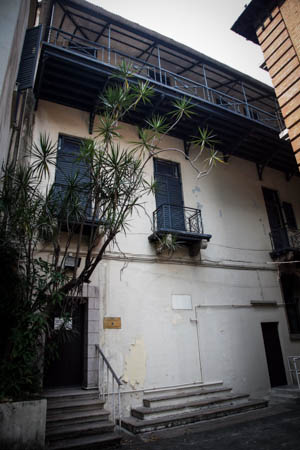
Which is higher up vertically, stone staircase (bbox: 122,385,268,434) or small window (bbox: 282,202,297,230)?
small window (bbox: 282,202,297,230)

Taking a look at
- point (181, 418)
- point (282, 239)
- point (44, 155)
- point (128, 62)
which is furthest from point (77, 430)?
point (128, 62)

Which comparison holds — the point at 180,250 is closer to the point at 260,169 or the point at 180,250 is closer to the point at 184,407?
the point at 184,407

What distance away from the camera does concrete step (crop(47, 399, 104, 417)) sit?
5812 millimetres

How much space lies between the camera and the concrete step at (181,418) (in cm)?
608

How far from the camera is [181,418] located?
6.45 meters

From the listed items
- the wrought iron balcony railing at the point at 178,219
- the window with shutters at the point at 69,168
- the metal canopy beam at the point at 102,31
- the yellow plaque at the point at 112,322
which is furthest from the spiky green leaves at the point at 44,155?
the metal canopy beam at the point at 102,31

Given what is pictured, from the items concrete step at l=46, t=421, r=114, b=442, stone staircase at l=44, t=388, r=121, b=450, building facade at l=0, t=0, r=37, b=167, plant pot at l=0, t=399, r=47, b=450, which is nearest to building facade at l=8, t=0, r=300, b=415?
stone staircase at l=44, t=388, r=121, b=450

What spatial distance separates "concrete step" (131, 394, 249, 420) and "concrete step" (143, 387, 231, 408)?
14 cm

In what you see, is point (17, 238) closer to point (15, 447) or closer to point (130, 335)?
point (15, 447)

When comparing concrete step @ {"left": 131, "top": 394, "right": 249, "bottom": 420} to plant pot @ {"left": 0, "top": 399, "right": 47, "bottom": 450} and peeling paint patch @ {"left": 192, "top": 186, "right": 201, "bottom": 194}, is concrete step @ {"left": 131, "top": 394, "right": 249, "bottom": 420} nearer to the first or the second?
plant pot @ {"left": 0, "top": 399, "right": 47, "bottom": 450}

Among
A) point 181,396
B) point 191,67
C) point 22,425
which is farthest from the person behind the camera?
point 191,67

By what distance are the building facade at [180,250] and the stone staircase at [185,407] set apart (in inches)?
12.2

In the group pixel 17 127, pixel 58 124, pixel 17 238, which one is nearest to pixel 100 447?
pixel 17 238

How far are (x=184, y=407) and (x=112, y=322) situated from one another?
2.59 metres
